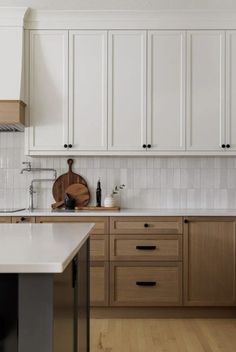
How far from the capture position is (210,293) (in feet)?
11.1

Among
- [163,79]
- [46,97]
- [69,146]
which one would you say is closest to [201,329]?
[69,146]

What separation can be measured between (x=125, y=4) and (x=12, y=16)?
99 cm

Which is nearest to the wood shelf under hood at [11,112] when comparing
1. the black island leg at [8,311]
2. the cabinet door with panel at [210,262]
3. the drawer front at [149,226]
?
the drawer front at [149,226]

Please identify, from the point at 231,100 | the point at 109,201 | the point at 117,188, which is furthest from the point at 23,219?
the point at 231,100

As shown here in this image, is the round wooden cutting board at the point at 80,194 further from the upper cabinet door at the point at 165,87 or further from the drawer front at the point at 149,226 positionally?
the upper cabinet door at the point at 165,87

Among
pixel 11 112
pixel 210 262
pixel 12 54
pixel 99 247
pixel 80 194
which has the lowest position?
pixel 210 262

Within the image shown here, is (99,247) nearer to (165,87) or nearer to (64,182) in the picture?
(64,182)

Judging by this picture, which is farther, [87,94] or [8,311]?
[87,94]

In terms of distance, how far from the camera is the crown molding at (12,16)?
3539 mm

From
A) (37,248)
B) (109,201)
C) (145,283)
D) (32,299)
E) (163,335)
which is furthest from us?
(109,201)

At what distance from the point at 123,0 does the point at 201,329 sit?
273cm

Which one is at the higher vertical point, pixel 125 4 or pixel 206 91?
pixel 125 4

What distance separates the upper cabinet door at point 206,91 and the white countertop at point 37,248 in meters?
1.87

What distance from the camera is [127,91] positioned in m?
3.62
